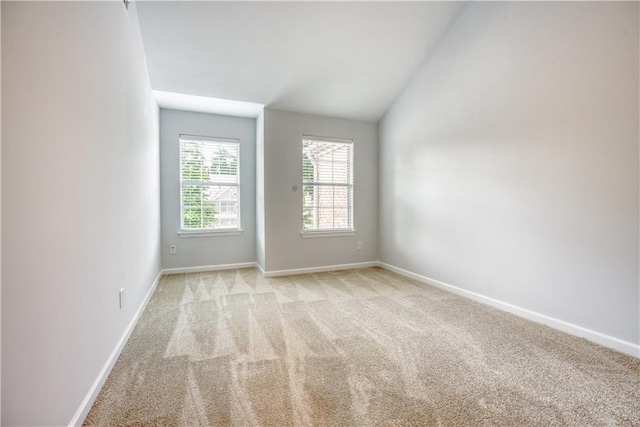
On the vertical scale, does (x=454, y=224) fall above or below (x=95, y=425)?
above

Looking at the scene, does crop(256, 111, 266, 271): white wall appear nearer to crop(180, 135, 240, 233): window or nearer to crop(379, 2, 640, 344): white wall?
crop(180, 135, 240, 233): window

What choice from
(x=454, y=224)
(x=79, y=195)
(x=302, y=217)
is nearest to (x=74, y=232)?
(x=79, y=195)

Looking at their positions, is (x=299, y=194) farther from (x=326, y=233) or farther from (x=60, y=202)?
(x=60, y=202)

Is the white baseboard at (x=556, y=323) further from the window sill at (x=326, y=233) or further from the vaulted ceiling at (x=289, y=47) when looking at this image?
the vaulted ceiling at (x=289, y=47)

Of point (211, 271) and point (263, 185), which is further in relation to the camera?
point (211, 271)

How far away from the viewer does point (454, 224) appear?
10.6 feet

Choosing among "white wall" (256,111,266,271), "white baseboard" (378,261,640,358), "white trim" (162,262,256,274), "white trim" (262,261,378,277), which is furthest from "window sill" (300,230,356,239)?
"white baseboard" (378,261,640,358)

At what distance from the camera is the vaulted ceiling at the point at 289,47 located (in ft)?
8.68

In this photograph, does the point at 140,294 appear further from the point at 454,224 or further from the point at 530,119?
the point at 530,119

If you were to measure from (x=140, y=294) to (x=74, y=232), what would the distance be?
1.55 m

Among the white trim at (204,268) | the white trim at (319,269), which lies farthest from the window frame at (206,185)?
the white trim at (319,269)

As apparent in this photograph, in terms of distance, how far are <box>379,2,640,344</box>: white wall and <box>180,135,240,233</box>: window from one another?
278 centimetres

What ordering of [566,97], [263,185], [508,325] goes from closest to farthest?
[566,97] → [508,325] → [263,185]

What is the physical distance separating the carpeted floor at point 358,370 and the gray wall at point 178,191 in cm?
144
